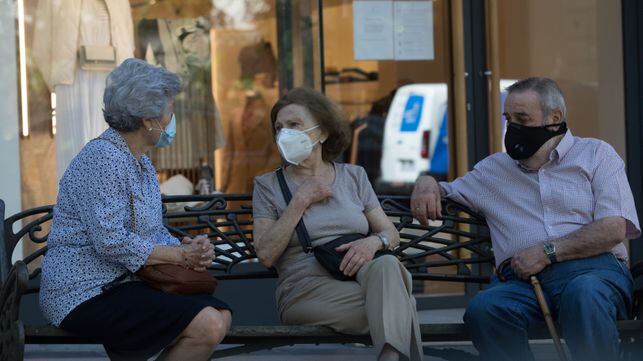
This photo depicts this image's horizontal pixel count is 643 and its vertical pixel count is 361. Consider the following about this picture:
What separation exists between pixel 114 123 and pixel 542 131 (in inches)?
70.0

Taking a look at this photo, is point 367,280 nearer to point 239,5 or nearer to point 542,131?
point 542,131

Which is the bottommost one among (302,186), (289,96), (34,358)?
(34,358)

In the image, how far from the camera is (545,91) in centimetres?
516

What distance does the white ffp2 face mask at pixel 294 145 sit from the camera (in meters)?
5.07

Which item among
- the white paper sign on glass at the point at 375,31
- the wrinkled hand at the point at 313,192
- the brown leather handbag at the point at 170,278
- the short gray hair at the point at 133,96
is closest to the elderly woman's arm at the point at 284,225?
the wrinkled hand at the point at 313,192

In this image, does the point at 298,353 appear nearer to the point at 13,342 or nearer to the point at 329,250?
the point at 329,250

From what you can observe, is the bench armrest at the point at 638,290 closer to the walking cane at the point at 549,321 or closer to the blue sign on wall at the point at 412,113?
the walking cane at the point at 549,321

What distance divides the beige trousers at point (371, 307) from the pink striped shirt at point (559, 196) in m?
0.63

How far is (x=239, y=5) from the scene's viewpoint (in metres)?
7.80

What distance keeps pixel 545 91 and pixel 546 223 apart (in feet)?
1.83

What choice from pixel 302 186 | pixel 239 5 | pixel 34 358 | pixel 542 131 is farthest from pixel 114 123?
pixel 239 5

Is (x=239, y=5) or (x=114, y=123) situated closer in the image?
(x=114, y=123)

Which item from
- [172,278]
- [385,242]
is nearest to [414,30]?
[385,242]

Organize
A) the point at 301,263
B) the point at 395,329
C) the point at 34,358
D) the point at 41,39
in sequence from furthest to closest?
the point at 41,39
the point at 34,358
the point at 301,263
the point at 395,329
